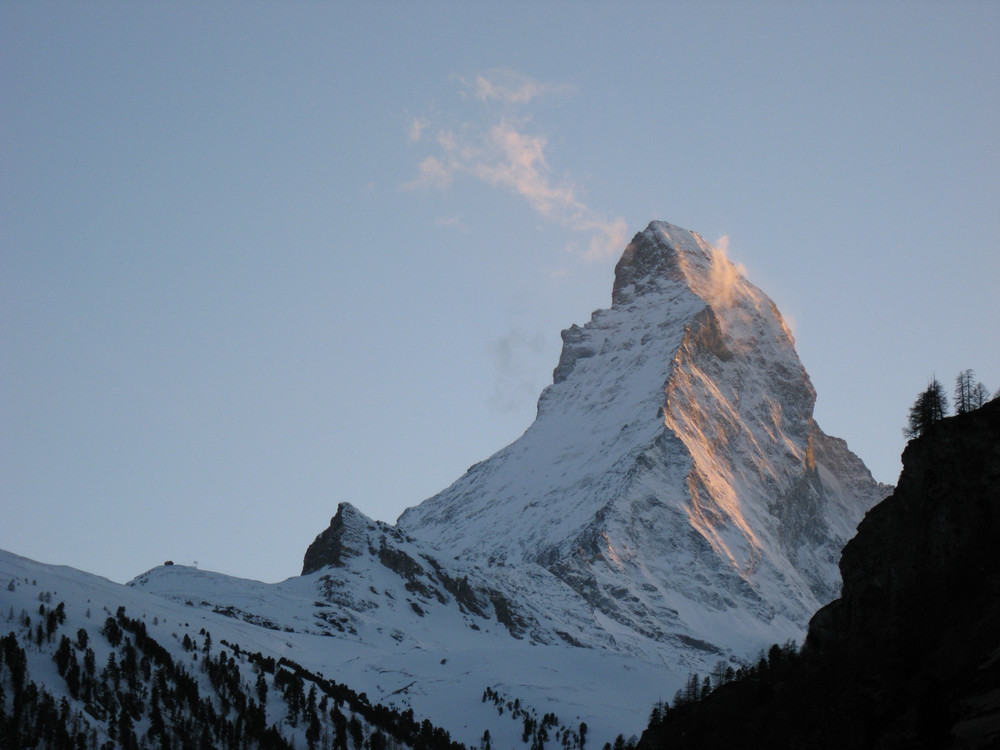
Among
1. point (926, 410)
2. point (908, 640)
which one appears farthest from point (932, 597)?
point (926, 410)

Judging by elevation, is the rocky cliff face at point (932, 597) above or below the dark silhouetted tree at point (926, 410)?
below

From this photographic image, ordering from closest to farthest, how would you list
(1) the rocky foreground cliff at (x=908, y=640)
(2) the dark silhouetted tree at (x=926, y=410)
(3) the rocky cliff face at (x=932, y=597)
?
(3) the rocky cliff face at (x=932, y=597), (1) the rocky foreground cliff at (x=908, y=640), (2) the dark silhouetted tree at (x=926, y=410)

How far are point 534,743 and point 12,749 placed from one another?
74281mm

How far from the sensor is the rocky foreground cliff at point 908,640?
191ft

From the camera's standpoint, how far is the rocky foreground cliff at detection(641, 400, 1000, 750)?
2291 inches

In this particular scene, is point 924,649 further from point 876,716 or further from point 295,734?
point 295,734

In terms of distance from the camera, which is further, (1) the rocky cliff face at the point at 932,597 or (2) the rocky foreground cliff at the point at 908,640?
(2) the rocky foreground cliff at the point at 908,640

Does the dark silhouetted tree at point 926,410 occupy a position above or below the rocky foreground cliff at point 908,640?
above

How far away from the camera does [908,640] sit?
222ft

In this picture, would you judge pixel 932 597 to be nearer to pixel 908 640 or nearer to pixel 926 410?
pixel 908 640

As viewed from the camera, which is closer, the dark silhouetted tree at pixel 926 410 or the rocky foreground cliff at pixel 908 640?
the rocky foreground cliff at pixel 908 640

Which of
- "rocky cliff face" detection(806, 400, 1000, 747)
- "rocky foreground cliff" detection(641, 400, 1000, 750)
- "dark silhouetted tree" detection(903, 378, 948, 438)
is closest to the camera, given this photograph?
"rocky cliff face" detection(806, 400, 1000, 747)

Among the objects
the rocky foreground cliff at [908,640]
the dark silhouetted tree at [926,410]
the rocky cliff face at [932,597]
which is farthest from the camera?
the dark silhouetted tree at [926,410]

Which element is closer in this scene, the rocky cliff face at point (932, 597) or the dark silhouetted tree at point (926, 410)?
the rocky cliff face at point (932, 597)
